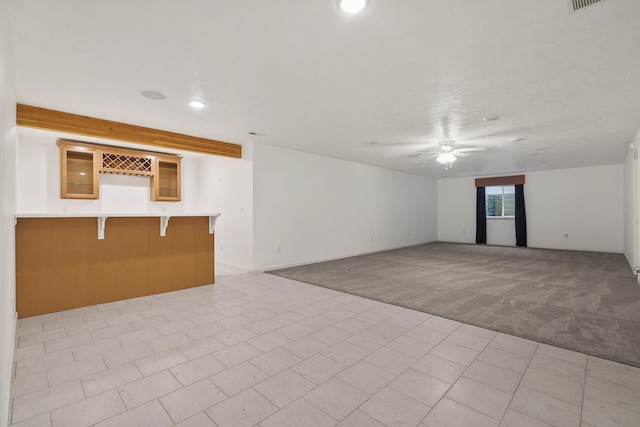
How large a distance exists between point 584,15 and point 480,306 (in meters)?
2.98

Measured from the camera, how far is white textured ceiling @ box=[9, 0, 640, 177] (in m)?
1.93

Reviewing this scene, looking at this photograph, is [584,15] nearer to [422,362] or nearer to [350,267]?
[422,362]

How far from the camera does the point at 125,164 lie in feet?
18.4

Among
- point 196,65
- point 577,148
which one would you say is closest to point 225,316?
point 196,65

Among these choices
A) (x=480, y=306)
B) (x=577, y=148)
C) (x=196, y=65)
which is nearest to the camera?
(x=196, y=65)

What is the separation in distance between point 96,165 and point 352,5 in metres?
5.34

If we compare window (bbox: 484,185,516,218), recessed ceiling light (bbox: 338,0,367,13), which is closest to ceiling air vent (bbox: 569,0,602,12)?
recessed ceiling light (bbox: 338,0,367,13)

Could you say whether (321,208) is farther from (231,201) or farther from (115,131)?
(115,131)

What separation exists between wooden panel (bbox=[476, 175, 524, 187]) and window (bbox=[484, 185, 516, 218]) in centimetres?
27

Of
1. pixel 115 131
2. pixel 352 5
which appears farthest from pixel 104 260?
pixel 352 5

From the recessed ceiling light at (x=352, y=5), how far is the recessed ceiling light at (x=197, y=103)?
2233 millimetres

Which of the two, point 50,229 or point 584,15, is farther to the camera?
point 50,229

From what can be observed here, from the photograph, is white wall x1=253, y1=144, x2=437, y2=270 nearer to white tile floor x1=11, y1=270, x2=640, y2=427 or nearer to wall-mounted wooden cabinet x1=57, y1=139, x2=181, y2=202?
wall-mounted wooden cabinet x1=57, y1=139, x2=181, y2=202

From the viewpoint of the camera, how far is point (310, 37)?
7.18 ft
